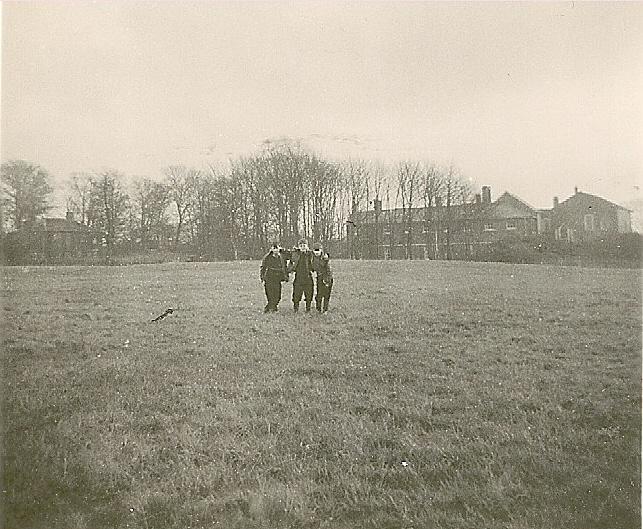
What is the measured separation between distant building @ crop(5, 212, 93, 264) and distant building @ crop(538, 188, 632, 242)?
2.86 metres

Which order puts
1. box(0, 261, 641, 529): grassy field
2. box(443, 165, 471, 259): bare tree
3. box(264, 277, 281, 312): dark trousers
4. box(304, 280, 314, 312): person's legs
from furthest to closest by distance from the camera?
box(304, 280, 314, 312): person's legs, box(264, 277, 281, 312): dark trousers, box(443, 165, 471, 259): bare tree, box(0, 261, 641, 529): grassy field

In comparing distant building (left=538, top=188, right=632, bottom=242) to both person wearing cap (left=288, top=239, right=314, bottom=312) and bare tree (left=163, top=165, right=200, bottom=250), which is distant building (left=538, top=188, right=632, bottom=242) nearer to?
person wearing cap (left=288, top=239, right=314, bottom=312)

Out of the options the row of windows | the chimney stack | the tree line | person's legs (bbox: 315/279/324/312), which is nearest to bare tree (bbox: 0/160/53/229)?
the tree line

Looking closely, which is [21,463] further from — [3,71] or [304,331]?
[3,71]

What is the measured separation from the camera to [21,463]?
2670 mm

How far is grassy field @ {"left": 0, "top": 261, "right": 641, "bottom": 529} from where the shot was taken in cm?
236

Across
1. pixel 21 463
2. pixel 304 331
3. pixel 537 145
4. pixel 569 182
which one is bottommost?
pixel 21 463

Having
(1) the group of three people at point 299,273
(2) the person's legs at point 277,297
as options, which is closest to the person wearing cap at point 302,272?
(1) the group of three people at point 299,273

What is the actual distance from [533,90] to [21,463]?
144 inches

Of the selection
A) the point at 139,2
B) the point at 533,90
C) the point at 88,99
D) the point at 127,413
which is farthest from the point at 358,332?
the point at 139,2

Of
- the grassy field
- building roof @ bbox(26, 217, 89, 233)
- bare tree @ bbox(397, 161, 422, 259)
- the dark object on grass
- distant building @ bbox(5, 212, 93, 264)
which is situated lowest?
the grassy field

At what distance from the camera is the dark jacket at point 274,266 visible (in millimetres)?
3051

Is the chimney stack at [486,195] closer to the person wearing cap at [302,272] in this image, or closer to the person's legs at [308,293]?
the person wearing cap at [302,272]

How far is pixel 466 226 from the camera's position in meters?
3.32
